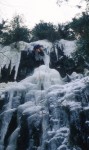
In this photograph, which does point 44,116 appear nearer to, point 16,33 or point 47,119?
point 47,119

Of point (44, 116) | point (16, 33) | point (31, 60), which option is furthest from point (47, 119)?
point (16, 33)

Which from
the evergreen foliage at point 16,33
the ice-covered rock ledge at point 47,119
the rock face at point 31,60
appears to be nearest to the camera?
the ice-covered rock ledge at point 47,119

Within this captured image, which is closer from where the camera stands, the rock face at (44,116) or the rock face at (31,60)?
the rock face at (44,116)

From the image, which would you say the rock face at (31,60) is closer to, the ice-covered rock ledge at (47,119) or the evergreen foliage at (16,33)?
the evergreen foliage at (16,33)

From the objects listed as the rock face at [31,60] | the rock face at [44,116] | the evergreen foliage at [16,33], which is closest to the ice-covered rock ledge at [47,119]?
the rock face at [44,116]

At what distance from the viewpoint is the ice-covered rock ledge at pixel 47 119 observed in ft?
37.2

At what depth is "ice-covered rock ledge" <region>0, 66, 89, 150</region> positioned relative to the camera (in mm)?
11328

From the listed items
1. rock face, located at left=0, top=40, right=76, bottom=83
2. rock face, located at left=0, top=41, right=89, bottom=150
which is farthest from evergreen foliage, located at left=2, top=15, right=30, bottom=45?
rock face, located at left=0, top=41, right=89, bottom=150

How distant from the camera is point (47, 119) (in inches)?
489

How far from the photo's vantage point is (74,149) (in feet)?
35.7

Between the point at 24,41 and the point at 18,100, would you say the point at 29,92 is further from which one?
the point at 24,41

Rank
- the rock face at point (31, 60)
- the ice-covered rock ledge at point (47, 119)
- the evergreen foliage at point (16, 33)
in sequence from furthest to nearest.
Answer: the evergreen foliage at point (16, 33)
the rock face at point (31, 60)
the ice-covered rock ledge at point (47, 119)

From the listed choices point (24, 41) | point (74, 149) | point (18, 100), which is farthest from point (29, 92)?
point (24, 41)

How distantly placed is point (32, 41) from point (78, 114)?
12.6 meters
